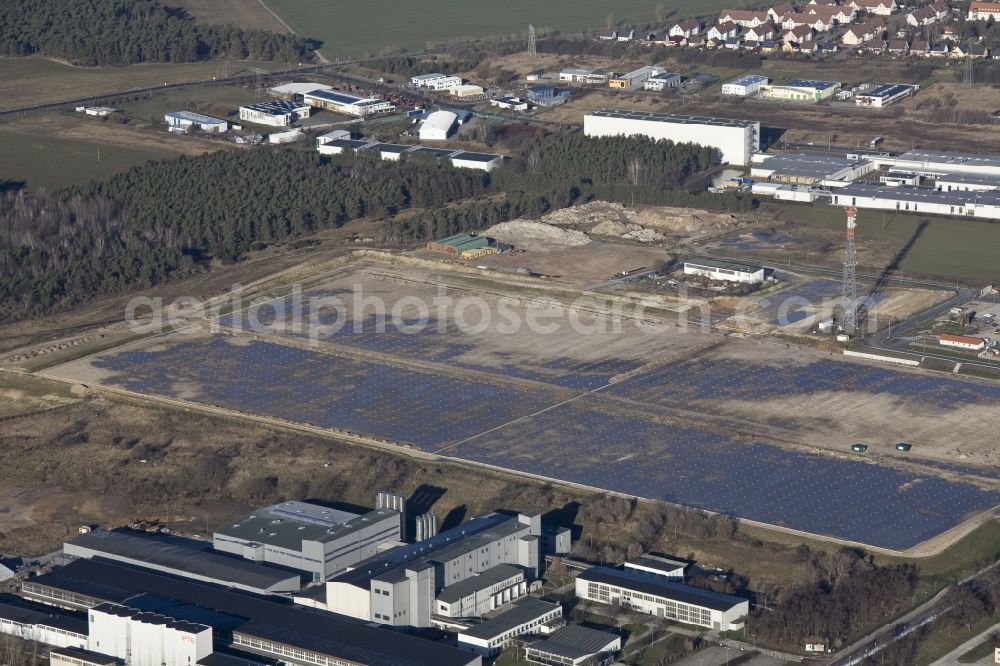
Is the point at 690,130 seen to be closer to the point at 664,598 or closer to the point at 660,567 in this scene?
the point at 660,567

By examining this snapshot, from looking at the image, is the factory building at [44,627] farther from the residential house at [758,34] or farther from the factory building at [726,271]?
the residential house at [758,34]

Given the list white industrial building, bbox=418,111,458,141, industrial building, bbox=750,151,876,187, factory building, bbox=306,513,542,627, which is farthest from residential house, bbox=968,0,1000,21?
factory building, bbox=306,513,542,627

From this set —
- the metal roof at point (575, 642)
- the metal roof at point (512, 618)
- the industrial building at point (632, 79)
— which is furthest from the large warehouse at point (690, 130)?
the metal roof at point (575, 642)

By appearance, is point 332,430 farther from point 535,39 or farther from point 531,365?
point 535,39

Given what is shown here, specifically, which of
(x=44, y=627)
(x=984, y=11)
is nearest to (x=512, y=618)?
(x=44, y=627)

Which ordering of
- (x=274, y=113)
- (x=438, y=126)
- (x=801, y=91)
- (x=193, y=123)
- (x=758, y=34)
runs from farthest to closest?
1. (x=758, y=34)
2. (x=801, y=91)
3. (x=274, y=113)
4. (x=193, y=123)
5. (x=438, y=126)

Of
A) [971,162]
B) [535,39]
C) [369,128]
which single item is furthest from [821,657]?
[535,39]
